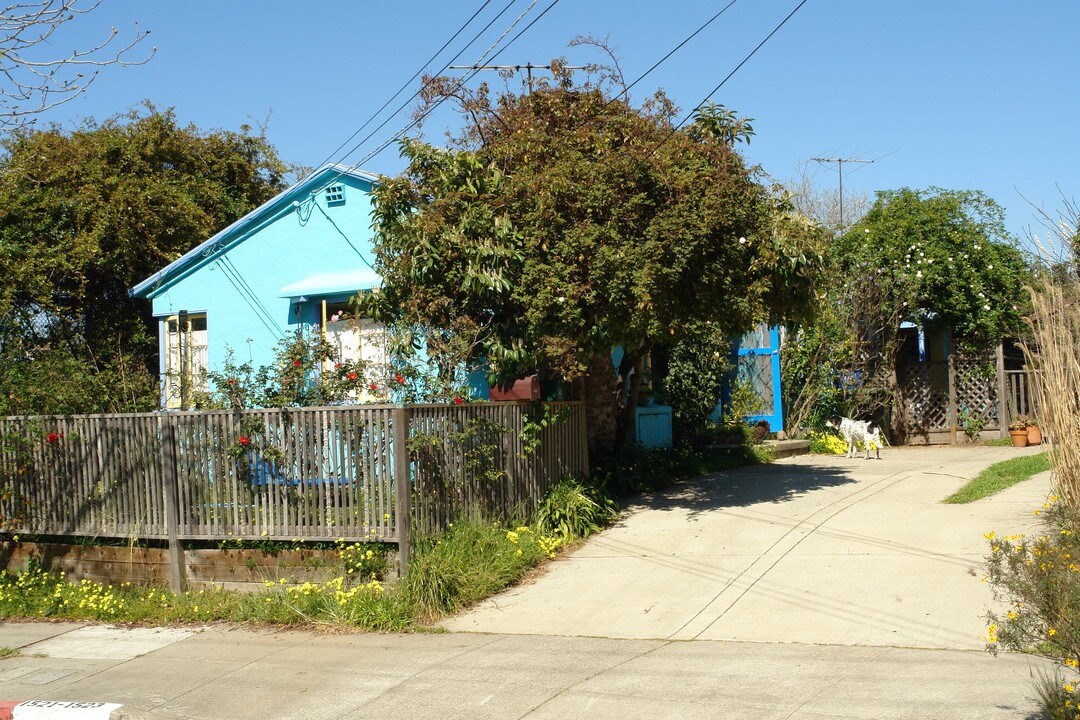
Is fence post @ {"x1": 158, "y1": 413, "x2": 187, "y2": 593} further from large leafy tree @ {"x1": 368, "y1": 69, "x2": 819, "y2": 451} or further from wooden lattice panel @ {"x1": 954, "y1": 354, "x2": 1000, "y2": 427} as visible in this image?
wooden lattice panel @ {"x1": 954, "y1": 354, "x2": 1000, "y2": 427}

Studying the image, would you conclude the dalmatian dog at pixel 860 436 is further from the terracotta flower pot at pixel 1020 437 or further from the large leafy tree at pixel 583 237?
the large leafy tree at pixel 583 237

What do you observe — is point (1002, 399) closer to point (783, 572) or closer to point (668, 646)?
point (783, 572)

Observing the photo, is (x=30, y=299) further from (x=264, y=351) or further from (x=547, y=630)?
(x=547, y=630)

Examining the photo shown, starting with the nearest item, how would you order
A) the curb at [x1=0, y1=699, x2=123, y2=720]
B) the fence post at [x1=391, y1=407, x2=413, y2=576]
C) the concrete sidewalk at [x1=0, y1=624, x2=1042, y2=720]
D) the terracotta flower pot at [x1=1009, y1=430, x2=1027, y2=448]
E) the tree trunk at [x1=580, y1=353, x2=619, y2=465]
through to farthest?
the concrete sidewalk at [x1=0, y1=624, x2=1042, y2=720] < the curb at [x1=0, y1=699, x2=123, y2=720] < the fence post at [x1=391, y1=407, x2=413, y2=576] < the tree trunk at [x1=580, y1=353, x2=619, y2=465] < the terracotta flower pot at [x1=1009, y1=430, x2=1027, y2=448]

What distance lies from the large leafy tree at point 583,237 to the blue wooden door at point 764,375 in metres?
7.13

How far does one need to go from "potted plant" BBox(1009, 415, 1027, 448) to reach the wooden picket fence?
34.7 feet

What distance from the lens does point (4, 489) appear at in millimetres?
11414

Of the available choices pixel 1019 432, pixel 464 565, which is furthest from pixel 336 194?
pixel 1019 432

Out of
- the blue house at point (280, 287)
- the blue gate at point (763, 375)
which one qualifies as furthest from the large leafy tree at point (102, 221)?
the blue gate at point (763, 375)

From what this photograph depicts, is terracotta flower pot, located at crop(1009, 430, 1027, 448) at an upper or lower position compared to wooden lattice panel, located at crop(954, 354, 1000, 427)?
lower

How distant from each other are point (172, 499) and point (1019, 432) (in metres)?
14.8

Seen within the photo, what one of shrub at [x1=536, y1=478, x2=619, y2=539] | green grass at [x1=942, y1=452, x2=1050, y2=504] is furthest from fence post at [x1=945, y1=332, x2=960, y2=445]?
shrub at [x1=536, y1=478, x2=619, y2=539]

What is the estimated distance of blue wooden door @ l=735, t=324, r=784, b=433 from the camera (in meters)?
18.9

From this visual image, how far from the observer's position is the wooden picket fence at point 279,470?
30.7 feet
